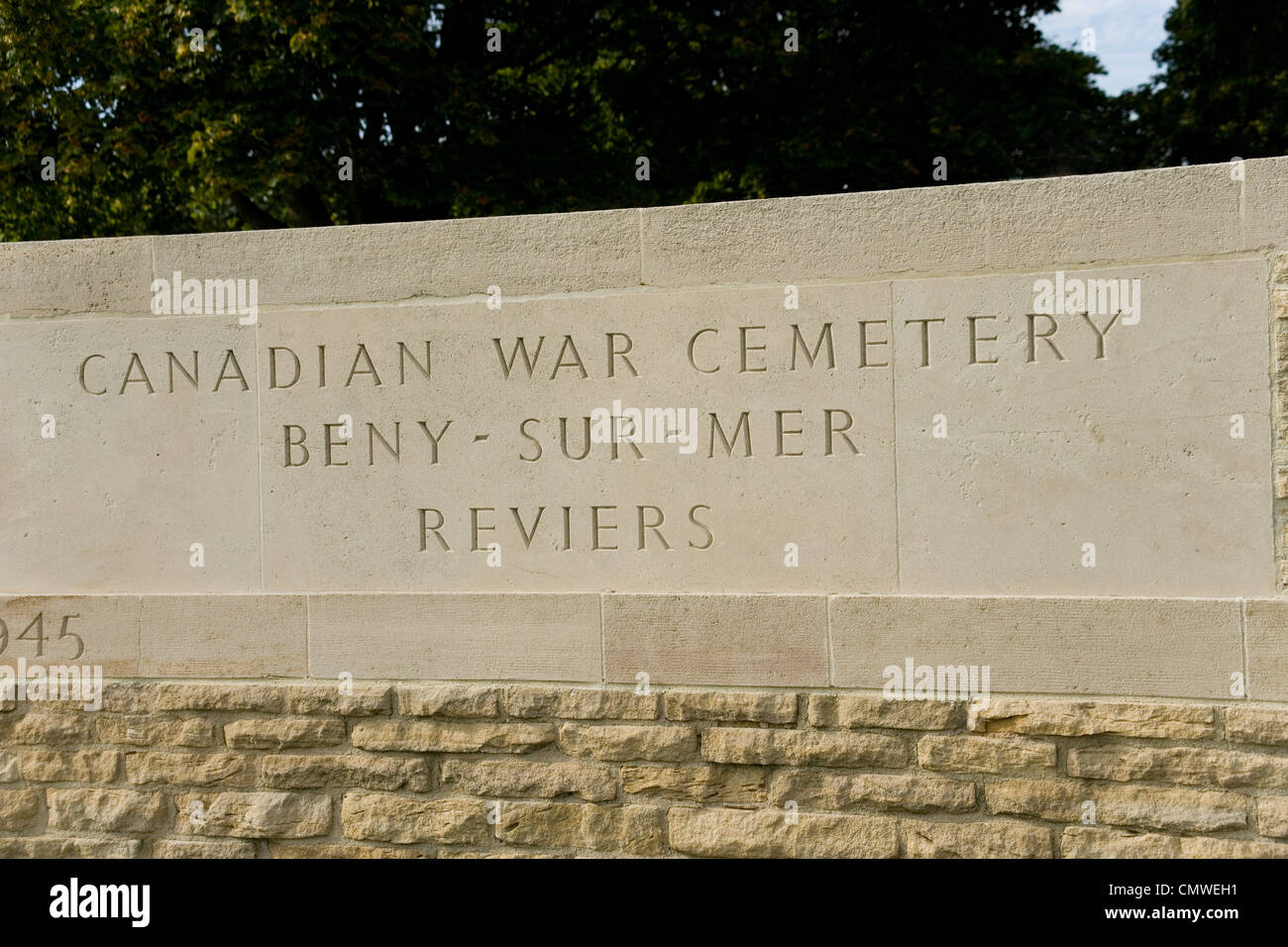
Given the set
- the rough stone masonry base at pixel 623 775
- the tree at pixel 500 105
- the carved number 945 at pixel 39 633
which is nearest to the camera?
the rough stone masonry base at pixel 623 775

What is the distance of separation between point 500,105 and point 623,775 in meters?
10.5

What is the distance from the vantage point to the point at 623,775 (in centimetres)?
439

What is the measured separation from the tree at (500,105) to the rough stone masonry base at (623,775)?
8047 mm

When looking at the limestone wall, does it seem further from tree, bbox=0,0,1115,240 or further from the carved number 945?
tree, bbox=0,0,1115,240

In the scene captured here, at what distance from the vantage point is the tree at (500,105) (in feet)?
38.4

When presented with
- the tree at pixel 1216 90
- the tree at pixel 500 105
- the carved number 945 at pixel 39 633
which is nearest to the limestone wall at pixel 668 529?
the carved number 945 at pixel 39 633

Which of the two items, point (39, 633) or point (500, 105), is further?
point (500, 105)

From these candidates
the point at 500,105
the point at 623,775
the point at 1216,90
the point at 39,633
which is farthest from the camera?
the point at 1216,90

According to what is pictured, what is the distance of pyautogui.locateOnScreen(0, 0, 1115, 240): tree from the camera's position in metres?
11.7

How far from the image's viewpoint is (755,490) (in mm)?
4379

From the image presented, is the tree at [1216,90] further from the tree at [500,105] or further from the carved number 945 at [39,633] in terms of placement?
the carved number 945 at [39,633]

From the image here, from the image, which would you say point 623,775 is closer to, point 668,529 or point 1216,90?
point 668,529

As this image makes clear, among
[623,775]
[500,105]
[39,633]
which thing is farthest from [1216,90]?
[39,633]

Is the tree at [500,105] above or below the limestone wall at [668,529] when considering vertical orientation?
above
